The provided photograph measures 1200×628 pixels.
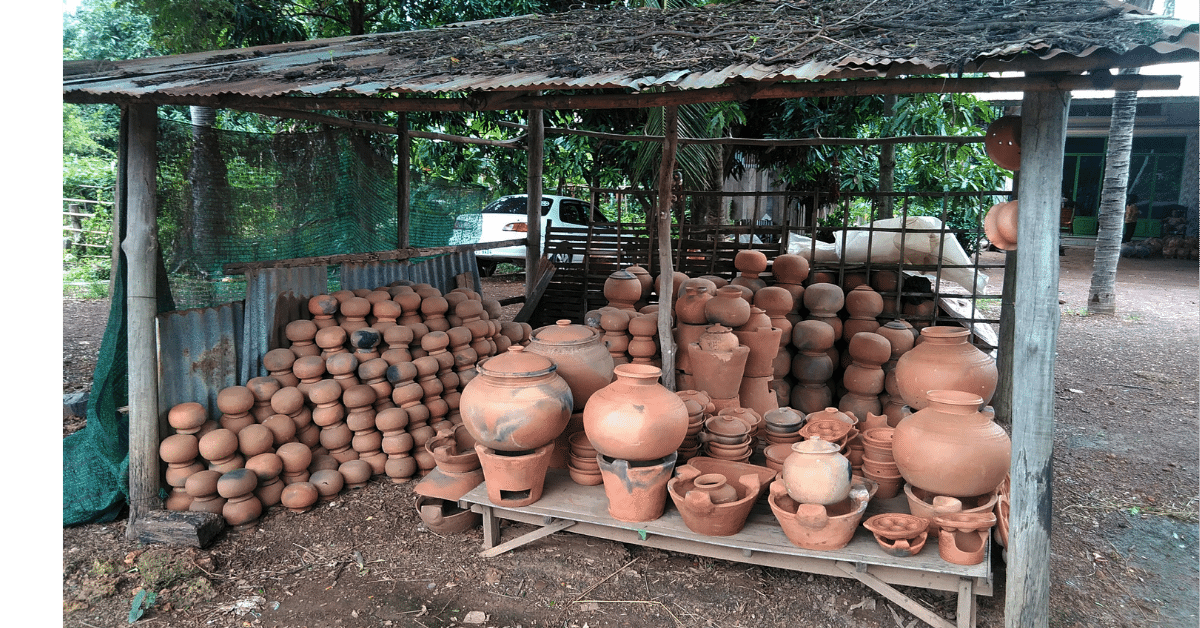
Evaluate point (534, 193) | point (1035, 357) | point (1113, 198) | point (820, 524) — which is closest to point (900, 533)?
point (820, 524)

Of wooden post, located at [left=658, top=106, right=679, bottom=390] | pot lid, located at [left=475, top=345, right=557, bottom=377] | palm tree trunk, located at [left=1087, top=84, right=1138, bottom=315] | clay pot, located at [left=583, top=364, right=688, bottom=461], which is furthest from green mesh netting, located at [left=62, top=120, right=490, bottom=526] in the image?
palm tree trunk, located at [left=1087, top=84, right=1138, bottom=315]

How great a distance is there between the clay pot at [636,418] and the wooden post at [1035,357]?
59.2 inches

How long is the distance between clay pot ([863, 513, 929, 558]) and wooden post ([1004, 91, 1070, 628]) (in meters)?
0.36

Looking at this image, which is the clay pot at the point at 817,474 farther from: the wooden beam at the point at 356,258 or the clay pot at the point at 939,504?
the wooden beam at the point at 356,258

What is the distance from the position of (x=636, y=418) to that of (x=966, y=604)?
165 centimetres

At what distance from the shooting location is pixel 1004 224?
3.21 metres

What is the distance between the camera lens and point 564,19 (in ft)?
17.0

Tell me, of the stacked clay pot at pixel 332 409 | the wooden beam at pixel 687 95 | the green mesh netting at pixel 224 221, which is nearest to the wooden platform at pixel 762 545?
the stacked clay pot at pixel 332 409

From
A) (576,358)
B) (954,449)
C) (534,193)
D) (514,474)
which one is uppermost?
(534,193)

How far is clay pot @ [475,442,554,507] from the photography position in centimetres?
360

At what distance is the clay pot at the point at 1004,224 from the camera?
125 inches

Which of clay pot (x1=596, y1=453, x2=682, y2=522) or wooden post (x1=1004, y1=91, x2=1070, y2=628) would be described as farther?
clay pot (x1=596, y1=453, x2=682, y2=522)

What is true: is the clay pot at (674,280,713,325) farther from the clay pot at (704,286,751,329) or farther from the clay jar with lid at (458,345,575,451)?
the clay jar with lid at (458,345,575,451)

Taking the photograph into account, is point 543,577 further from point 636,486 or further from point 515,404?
point 515,404
